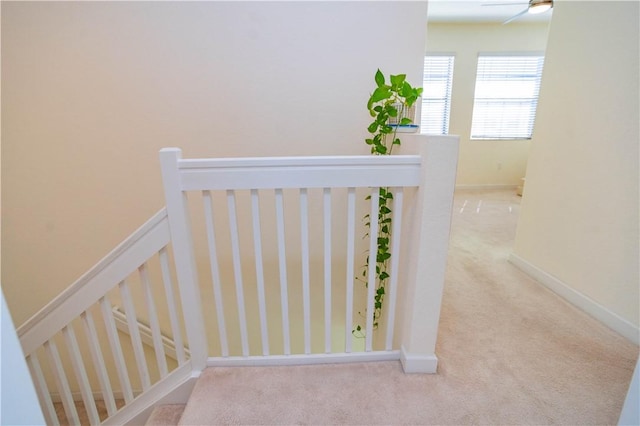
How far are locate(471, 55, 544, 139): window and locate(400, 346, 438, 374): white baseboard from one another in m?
4.73

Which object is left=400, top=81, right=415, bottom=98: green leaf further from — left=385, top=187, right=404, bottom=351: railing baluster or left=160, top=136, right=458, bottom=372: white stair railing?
left=385, top=187, right=404, bottom=351: railing baluster

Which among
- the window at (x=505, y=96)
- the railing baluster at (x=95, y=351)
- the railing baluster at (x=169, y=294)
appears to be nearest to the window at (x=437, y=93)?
the window at (x=505, y=96)

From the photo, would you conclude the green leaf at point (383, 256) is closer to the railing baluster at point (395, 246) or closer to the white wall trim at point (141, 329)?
the railing baluster at point (395, 246)

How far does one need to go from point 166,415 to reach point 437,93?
530 cm

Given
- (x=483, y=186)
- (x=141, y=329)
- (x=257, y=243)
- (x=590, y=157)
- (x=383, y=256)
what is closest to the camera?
(x=257, y=243)

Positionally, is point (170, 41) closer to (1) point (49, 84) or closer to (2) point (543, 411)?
(1) point (49, 84)

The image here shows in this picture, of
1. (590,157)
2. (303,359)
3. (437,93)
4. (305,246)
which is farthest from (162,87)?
(437,93)

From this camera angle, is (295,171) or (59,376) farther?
(59,376)

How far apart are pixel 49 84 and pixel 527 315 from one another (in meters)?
3.31

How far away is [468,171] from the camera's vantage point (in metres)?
5.27

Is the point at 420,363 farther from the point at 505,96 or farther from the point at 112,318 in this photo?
the point at 505,96

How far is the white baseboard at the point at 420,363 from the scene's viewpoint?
1381 mm

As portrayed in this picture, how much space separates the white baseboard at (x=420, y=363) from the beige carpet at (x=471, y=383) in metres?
0.03

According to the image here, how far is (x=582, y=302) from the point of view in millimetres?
1848
